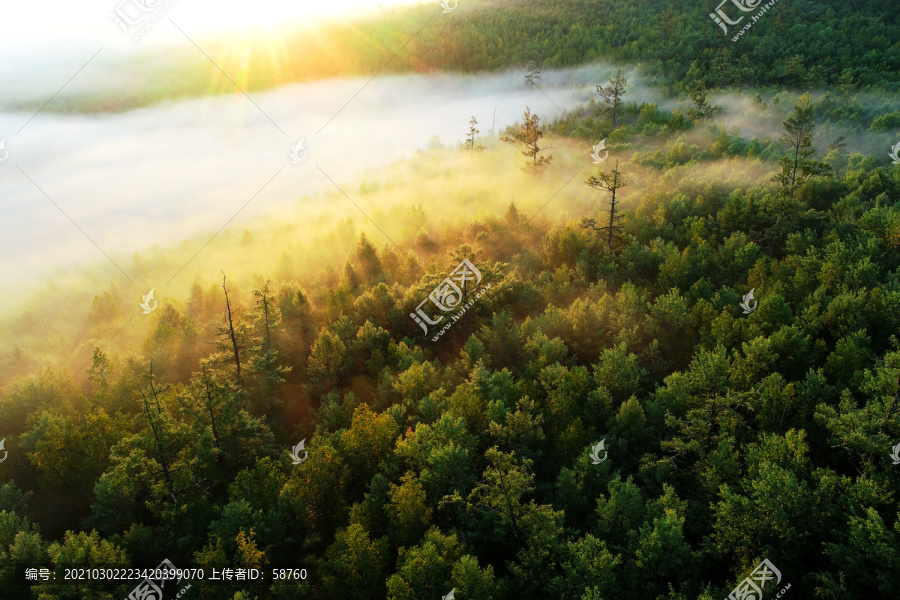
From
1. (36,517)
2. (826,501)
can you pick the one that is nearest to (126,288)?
(36,517)

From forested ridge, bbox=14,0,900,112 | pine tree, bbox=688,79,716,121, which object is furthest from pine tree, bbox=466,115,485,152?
forested ridge, bbox=14,0,900,112

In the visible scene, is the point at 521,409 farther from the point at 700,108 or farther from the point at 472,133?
the point at 700,108

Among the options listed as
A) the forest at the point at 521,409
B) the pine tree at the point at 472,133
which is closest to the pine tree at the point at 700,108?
the forest at the point at 521,409

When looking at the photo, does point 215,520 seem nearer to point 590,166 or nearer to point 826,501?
point 826,501

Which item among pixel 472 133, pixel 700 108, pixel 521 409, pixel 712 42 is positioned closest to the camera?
pixel 521 409

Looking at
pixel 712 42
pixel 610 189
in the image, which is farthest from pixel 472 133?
pixel 712 42

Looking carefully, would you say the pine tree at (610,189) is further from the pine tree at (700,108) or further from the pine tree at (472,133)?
the pine tree at (700,108)

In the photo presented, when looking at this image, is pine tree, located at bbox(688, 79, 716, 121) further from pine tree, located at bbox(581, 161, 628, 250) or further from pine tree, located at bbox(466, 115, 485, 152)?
pine tree, located at bbox(581, 161, 628, 250)

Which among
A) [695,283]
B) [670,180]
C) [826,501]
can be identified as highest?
[670,180]
